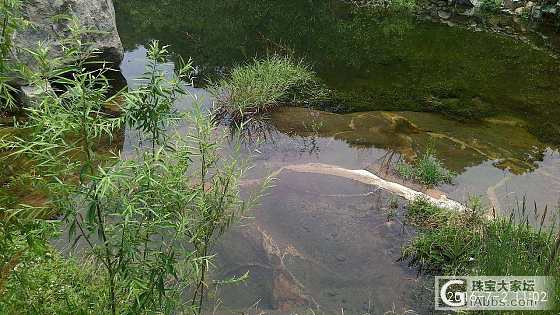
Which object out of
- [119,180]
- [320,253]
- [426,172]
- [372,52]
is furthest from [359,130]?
[119,180]

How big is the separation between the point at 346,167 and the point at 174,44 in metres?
6.05

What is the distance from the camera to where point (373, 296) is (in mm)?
4211

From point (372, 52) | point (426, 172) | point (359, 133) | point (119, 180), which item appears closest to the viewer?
Result: point (119, 180)

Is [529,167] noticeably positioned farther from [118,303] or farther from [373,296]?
[118,303]

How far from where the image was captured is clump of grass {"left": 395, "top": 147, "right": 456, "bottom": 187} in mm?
5719

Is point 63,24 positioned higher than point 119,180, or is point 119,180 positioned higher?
point 119,180

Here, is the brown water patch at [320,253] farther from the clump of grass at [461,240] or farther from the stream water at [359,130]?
the clump of grass at [461,240]

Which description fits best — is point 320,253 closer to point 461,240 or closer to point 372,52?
Answer: point 461,240

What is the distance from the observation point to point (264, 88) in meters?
7.55

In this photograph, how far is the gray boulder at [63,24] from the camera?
705 cm

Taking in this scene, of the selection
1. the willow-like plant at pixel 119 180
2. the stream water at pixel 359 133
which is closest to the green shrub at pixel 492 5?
the stream water at pixel 359 133

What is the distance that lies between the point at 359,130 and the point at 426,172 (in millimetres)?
1414

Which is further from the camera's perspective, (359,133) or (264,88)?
(264,88)

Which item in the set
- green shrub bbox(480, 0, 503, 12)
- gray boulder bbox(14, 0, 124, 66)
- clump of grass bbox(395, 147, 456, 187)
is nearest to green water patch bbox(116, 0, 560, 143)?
gray boulder bbox(14, 0, 124, 66)
